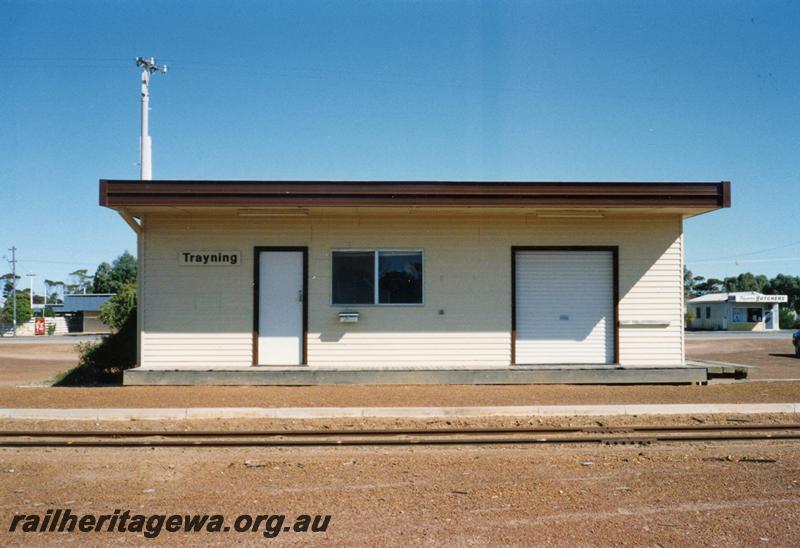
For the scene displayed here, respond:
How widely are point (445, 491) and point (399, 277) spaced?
7.68m

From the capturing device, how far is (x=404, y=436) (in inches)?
346

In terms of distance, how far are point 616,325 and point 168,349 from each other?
30.8ft

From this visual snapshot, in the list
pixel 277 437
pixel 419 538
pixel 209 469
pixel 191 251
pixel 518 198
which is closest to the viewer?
pixel 419 538

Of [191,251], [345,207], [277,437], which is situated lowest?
[277,437]

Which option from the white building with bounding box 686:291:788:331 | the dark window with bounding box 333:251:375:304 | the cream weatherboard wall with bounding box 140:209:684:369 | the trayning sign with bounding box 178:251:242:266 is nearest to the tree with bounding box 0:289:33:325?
the cream weatherboard wall with bounding box 140:209:684:369

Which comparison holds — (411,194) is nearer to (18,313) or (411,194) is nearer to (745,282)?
(18,313)

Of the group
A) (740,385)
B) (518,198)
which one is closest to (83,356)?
(518,198)

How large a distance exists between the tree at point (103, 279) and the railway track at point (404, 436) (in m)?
94.6

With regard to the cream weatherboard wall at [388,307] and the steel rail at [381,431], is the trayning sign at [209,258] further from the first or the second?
the steel rail at [381,431]

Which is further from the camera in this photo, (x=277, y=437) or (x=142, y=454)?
(x=277, y=437)

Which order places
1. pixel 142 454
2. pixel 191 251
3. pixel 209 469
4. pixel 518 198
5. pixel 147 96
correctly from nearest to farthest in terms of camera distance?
pixel 209 469, pixel 142 454, pixel 518 198, pixel 191 251, pixel 147 96

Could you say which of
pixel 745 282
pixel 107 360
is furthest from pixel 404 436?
pixel 745 282

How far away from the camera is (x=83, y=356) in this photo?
14.5 m

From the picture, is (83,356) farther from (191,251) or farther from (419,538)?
(419,538)
